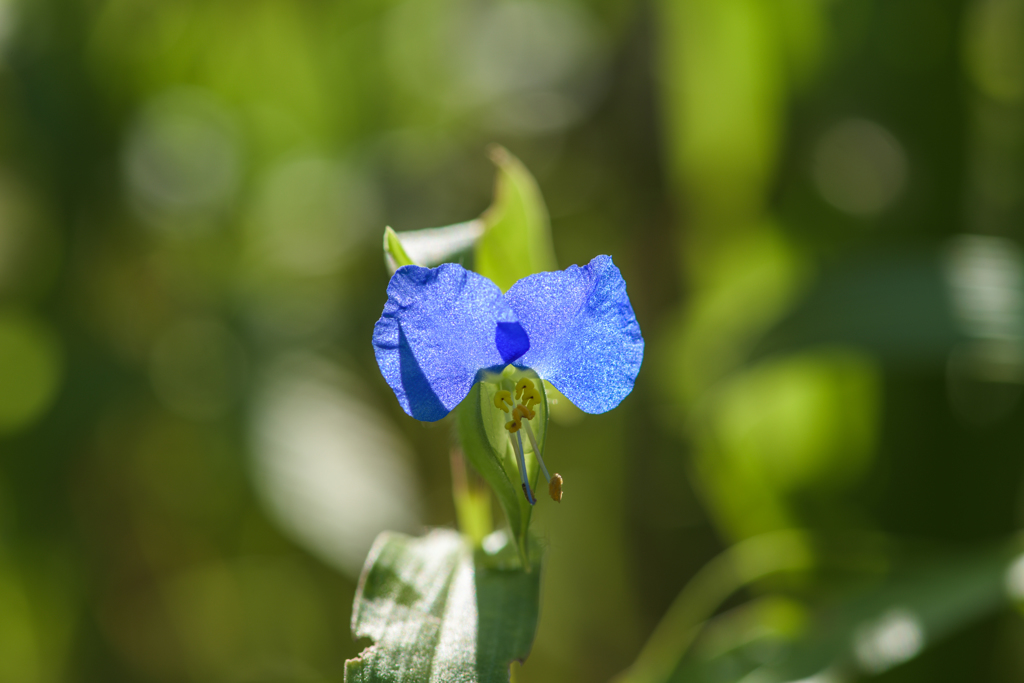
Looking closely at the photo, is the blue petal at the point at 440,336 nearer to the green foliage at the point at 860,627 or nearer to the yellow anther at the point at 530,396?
the yellow anther at the point at 530,396

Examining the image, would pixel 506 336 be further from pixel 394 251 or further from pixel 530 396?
pixel 394 251

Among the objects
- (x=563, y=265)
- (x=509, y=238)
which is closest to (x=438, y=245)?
(x=509, y=238)

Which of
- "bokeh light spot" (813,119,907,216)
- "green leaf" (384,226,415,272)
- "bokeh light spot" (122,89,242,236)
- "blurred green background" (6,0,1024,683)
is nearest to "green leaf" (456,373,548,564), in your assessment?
"green leaf" (384,226,415,272)

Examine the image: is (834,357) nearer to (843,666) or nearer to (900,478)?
(900,478)

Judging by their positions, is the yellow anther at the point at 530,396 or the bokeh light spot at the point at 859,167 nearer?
the yellow anther at the point at 530,396

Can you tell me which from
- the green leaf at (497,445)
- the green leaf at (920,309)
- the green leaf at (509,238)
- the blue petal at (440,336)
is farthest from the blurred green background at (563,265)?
Answer: the blue petal at (440,336)

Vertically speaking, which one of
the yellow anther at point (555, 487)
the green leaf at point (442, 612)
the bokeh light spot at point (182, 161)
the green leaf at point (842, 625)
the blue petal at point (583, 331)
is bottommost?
the green leaf at point (842, 625)

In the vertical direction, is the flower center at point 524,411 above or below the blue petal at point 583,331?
below
